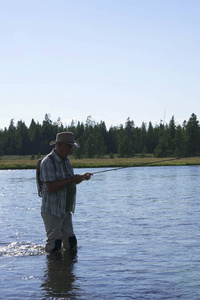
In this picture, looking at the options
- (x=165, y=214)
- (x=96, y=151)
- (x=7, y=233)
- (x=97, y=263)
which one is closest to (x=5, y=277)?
(x=97, y=263)

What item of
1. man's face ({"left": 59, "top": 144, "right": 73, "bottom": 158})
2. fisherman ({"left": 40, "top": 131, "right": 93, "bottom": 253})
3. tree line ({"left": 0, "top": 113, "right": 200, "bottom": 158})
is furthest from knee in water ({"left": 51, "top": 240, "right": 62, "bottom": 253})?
tree line ({"left": 0, "top": 113, "right": 200, "bottom": 158})

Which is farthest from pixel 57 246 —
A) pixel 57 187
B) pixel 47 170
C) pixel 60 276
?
pixel 47 170

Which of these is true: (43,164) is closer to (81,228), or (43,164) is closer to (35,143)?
(81,228)

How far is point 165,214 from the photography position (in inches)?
589

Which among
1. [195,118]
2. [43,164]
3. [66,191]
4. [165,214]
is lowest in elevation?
[165,214]

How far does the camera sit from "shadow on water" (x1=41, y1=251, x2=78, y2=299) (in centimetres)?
625

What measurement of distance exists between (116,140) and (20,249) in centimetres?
14502

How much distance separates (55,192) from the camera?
24.9 feet

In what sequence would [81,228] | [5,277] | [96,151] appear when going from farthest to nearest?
1. [96,151]
2. [81,228]
3. [5,277]

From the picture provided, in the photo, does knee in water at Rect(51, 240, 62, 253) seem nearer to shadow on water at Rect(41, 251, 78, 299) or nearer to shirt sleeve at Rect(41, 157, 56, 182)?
shadow on water at Rect(41, 251, 78, 299)

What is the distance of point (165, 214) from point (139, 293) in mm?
8875

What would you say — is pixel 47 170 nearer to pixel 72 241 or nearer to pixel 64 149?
pixel 64 149

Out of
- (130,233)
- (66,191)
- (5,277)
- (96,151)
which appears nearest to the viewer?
(5,277)

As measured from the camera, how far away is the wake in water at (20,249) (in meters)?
9.04
